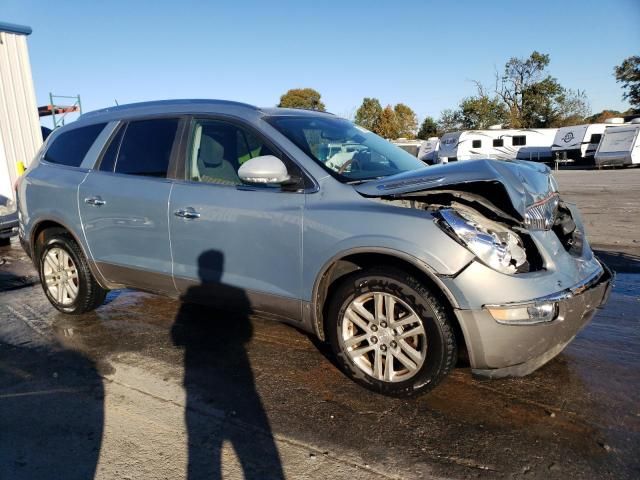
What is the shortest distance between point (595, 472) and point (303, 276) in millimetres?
1887

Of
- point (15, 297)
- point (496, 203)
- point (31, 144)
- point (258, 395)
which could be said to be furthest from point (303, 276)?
point (31, 144)

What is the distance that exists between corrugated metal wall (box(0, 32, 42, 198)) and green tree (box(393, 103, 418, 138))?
54214mm

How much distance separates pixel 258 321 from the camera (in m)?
4.63

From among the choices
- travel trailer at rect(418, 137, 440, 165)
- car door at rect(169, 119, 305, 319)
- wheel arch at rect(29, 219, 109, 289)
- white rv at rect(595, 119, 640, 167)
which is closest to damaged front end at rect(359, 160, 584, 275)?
car door at rect(169, 119, 305, 319)

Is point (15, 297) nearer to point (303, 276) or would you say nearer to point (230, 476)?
point (303, 276)

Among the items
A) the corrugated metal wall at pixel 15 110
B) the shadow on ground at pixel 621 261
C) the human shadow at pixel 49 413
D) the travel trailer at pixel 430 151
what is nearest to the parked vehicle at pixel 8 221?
the corrugated metal wall at pixel 15 110

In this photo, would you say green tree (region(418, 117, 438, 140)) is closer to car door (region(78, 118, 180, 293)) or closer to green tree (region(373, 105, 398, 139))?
green tree (region(373, 105, 398, 139))

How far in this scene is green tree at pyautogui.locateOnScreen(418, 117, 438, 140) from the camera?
59.4m

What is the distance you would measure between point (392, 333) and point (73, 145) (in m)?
3.57

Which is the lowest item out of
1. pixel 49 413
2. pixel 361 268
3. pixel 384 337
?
pixel 49 413

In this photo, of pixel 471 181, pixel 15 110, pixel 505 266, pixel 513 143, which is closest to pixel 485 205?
pixel 471 181

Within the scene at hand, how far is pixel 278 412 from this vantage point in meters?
3.05

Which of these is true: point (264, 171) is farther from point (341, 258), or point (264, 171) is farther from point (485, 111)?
point (485, 111)

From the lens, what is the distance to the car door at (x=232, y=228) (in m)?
3.38
